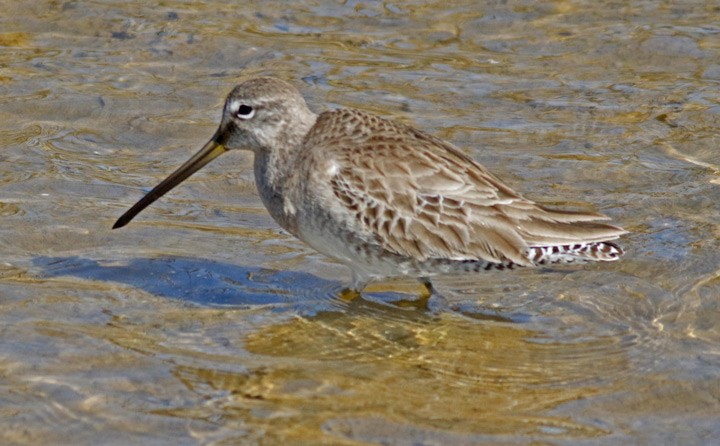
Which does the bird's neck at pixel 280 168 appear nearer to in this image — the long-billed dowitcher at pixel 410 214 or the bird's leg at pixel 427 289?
the long-billed dowitcher at pixel 410 214

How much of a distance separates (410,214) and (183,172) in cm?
145

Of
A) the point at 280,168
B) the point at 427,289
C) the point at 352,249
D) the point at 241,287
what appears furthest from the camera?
the point at 427,289

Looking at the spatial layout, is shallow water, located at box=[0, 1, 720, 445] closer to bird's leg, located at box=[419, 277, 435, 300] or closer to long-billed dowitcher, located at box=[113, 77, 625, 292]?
bird's leg, located at box=[419, 277, 435, 300]

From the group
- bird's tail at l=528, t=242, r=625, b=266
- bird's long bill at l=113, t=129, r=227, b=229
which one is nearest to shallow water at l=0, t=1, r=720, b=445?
bird's long bill at l=113, t=129, r=227, b=229

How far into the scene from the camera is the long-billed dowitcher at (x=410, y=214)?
707 cm

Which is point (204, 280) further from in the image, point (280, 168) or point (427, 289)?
point (427, 289)

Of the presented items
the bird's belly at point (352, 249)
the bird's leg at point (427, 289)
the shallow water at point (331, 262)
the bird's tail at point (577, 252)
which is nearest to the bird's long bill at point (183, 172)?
the shallow water at point (331, 262)

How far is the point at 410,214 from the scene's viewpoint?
711 cm

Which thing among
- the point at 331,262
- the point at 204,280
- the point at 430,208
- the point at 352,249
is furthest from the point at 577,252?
the point at 204,280

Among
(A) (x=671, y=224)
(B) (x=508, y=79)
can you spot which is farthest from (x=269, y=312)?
(B) (x=508, y=79)

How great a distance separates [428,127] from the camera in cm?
969

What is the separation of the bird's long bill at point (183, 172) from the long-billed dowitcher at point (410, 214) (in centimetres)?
45

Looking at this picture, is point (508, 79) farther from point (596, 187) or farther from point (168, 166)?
point (168, 166)

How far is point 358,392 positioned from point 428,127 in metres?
3.76
